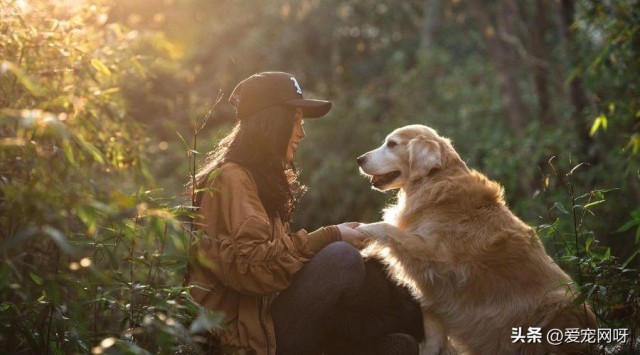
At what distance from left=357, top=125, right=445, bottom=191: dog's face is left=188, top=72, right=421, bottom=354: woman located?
0.60 meters

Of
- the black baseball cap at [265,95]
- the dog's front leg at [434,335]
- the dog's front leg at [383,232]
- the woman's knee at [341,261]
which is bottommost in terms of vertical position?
the dog's front leg at [434,335]

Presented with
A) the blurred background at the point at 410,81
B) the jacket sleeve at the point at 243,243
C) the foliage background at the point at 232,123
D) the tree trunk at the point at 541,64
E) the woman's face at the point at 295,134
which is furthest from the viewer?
the tree trunk at the point at 541,64

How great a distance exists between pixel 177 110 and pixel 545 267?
10397 millimetres

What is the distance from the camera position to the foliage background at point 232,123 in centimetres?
276

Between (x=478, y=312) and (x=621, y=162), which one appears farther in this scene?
(x=621, y=162)

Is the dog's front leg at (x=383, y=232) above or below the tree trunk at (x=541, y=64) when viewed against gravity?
above

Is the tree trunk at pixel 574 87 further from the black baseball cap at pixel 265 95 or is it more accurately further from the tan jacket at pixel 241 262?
the tan jacket at pixel 241 262

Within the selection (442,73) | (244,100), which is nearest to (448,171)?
(244,100)

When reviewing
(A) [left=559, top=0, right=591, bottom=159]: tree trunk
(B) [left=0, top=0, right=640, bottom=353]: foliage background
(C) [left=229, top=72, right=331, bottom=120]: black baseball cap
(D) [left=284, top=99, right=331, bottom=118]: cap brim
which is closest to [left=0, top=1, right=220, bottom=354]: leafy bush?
(B) [left=0, top=0, right=640, bottom=353]: foliage background

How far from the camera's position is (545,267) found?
136 inches

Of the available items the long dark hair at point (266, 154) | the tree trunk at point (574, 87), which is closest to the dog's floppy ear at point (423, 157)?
the long dark hair at point (266, 154)

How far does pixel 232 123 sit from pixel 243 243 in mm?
11487

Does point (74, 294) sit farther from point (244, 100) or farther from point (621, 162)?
point (621, 162)

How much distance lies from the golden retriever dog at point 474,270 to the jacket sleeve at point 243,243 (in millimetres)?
647
